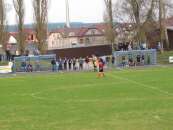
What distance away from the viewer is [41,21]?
71500 mm

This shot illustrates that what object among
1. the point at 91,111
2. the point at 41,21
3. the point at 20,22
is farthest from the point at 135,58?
the point at 91,111

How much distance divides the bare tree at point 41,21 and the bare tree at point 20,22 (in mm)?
1994

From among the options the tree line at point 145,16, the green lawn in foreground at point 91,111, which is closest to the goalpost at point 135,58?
the tree line at point 145,16

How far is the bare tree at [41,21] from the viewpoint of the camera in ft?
233

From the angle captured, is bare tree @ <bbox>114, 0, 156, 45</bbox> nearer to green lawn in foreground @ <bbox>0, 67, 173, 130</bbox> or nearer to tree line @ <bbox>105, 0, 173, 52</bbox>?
tree line @ <bbox>105, 0, 173, 52</bbox>

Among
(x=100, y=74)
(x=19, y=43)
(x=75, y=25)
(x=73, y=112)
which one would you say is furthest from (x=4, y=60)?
(x=75, y=25)

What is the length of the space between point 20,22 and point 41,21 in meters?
3.33

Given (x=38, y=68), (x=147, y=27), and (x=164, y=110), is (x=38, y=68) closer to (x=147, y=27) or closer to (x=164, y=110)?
(x=147, y=27)

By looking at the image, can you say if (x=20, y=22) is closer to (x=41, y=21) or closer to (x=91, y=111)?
(x=41, y=21)

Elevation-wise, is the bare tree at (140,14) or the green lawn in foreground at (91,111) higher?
the bare tree at (140,14)

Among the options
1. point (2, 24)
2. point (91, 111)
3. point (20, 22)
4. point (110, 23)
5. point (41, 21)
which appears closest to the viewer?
point (91, 111)

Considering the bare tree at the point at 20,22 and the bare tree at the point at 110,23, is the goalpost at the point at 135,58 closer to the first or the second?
the bare tree at the point at 110,23

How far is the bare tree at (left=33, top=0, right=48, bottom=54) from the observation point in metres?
71.0

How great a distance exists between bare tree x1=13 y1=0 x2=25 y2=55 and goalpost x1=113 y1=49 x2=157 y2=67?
1582 cm
